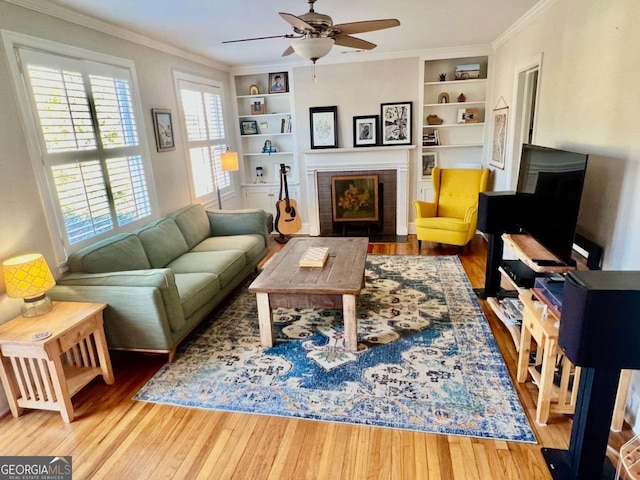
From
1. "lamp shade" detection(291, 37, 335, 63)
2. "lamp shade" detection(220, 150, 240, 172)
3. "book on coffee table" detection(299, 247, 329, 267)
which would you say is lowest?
"book on coffee table" detection(299, 247, 329, 267)

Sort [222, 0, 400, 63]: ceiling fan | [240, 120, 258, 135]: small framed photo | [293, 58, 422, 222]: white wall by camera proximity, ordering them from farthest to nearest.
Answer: [240, 120, 258, 135]: small framed photo → [293, 58, 422, 222]: white wall → [222, 0, 400, 63]: ceiling fan

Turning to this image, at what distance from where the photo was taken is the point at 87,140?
10.0 ft

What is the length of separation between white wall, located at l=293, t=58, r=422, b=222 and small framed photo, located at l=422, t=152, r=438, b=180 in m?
0.17

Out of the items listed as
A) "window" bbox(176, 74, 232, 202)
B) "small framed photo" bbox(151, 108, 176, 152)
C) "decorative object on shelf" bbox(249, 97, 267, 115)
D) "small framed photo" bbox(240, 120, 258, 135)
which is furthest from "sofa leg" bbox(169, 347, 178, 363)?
"decorative object on shelf" bbox(249, 97, 267, 115)

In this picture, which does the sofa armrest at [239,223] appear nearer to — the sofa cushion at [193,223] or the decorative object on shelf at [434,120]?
the sofa cushion at [193,223]

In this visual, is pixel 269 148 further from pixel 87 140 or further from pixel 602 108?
pixel 602 108

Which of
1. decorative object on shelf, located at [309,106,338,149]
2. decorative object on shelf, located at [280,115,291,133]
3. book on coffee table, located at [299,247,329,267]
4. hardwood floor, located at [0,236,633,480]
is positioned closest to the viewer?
hardwood floor, located at [0,236,633,480]

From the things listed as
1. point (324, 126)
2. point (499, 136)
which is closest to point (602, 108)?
point (499, 136)

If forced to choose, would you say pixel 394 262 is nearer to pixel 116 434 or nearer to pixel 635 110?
pixel 635 110

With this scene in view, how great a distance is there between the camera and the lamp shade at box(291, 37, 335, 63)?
2477 mm

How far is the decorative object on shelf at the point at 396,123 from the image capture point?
213 inches

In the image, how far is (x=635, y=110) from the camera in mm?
1933

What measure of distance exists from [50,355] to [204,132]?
3482mm

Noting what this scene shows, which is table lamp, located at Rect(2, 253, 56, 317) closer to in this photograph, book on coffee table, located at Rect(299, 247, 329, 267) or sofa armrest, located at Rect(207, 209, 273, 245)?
book on coffee table, located at Rect(299, 247, 329, 267)
